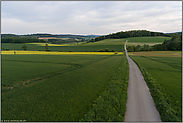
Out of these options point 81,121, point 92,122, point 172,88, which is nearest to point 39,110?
point 81,121

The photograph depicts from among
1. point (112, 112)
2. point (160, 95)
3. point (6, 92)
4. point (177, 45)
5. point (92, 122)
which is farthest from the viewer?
point (177, 45)

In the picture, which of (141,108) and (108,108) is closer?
(141,108)

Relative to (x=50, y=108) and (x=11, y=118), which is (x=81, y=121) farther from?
(x=11, y=118)

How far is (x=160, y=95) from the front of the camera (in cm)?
1330

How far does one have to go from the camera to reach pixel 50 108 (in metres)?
11.0

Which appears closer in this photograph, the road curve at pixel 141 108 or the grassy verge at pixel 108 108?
the road curve at pixel 141 108

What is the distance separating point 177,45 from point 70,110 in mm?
109708

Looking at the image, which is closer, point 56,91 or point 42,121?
point 42,121

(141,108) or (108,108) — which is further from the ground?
(141,108)

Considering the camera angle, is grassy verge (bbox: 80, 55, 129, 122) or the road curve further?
grassy verge (bbox: 80, 55, 129, 122)

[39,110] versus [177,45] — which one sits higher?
[177,45]

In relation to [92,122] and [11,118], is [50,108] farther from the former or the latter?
[92,122]

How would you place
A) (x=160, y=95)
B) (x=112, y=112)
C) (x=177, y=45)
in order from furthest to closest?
(x=177, y=45), (x=160, y=95), (x=112, y=112)

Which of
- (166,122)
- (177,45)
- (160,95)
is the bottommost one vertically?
(166,122)
